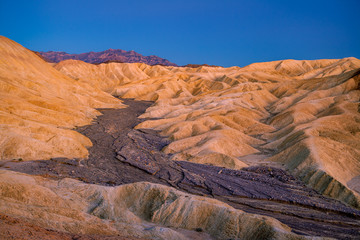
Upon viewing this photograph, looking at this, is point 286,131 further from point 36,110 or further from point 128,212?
point 36,110

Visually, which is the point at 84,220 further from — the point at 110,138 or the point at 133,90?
the point at 133,90

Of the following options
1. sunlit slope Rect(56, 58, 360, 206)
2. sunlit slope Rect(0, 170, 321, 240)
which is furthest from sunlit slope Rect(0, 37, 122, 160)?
sunlit slope Rect(56, 58, 360, 206)

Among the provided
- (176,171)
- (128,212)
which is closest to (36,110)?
(176,171)

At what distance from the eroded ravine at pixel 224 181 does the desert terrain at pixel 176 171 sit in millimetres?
82

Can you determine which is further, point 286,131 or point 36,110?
point 36,110

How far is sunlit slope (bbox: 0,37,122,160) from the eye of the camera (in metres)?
22.1

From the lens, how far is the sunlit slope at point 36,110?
72.6ft

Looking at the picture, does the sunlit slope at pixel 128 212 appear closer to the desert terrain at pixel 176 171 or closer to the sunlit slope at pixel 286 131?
the desert terrain at pixel 176 171

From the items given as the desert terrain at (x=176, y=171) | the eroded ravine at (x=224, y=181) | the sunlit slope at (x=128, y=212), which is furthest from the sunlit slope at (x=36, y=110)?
the sunlit slope at (x=128, y=212)

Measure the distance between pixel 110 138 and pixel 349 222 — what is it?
24024 millimetres

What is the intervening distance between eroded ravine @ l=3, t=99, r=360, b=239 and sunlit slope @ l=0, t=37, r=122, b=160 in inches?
69.5

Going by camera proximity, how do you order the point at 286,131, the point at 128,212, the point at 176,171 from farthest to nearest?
the point at 286,131, the point at 176,171, the point at 128,212

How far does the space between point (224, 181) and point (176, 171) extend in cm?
403

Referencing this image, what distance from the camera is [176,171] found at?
2203 centimetres
